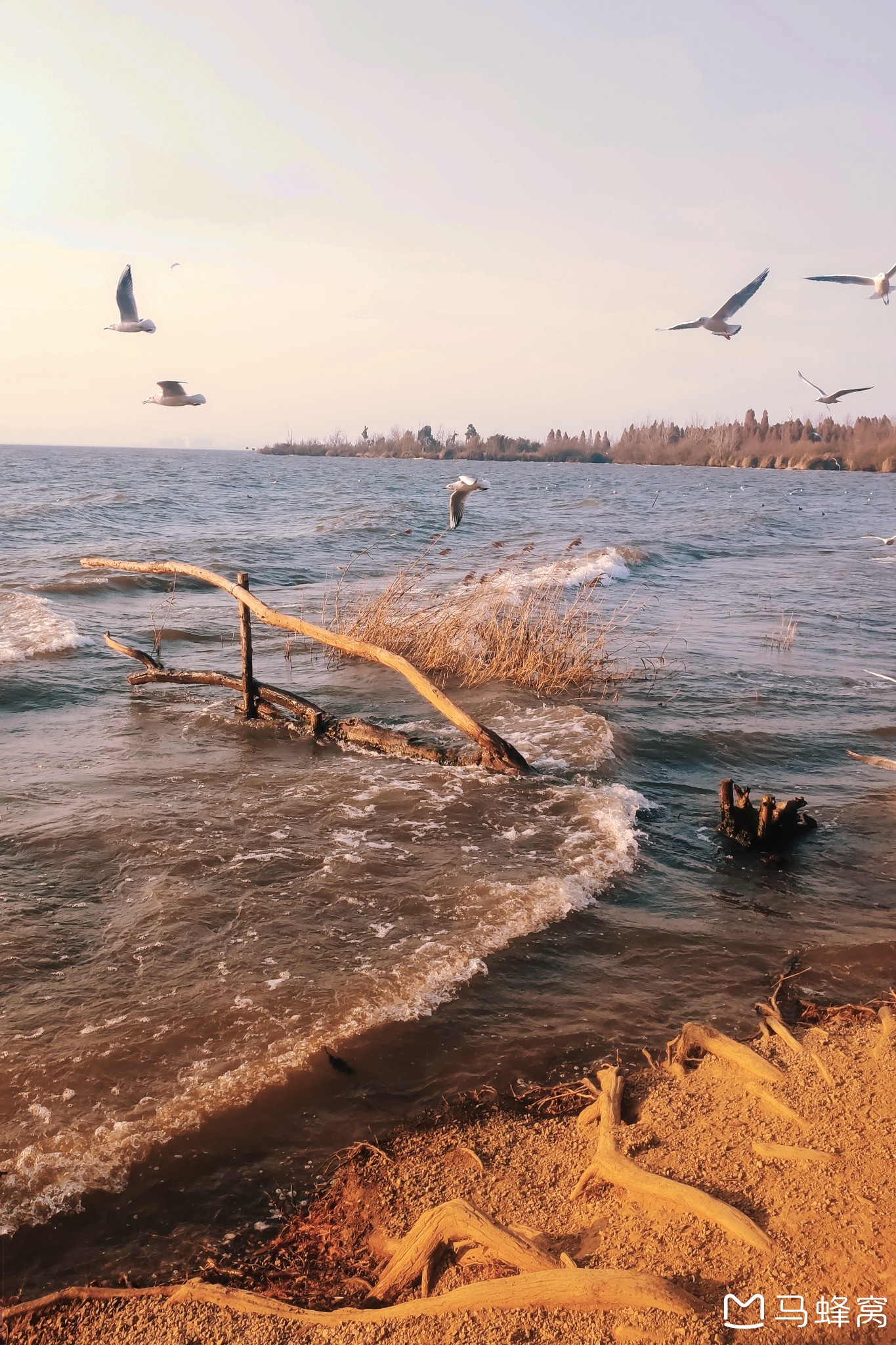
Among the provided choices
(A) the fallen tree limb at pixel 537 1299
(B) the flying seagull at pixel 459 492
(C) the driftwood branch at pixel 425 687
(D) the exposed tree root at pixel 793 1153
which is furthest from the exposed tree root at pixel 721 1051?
(B) the flying seagull at pixel 459 492

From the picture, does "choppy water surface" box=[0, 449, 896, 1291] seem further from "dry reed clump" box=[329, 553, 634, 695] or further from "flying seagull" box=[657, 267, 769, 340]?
"flying seagull" box=[657, 267, 769, 340]

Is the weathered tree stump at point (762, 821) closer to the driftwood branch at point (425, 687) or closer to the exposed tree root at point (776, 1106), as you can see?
the driftwood branch at point (425, 687)

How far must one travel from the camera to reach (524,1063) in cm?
364

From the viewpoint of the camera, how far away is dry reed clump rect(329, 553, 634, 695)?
10.3 meters

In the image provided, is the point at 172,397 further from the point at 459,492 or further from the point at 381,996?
the point at 381,996

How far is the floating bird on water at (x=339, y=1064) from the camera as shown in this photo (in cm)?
365

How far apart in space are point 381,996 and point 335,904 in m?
1.07

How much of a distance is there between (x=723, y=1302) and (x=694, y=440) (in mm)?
171246

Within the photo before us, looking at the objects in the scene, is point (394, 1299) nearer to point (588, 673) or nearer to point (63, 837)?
→ point (63, 837)

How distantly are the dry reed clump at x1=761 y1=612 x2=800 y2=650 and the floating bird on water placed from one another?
10.5 m

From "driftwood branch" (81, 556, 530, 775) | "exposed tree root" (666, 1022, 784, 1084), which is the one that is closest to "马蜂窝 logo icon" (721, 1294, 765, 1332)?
"exposed tree root" (666, 1022, 784, 1084)

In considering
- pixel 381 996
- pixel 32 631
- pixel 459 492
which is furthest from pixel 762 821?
pixel 32 631

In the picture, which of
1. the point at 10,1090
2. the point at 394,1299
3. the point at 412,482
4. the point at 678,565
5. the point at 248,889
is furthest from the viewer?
the point at 412,482

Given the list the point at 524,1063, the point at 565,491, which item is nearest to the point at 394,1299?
the point at 524,1063
